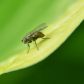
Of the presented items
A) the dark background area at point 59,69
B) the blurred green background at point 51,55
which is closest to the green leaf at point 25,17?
the blurred green background at point 51,55

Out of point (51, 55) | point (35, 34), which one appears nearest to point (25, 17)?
point (35, 34)

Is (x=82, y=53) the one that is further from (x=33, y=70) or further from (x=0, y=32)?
(x=0, y=32)

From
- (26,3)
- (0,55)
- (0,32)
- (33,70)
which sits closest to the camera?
(33,70)

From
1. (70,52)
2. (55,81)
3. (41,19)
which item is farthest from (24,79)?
(41,19)

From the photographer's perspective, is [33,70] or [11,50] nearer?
[33,70]

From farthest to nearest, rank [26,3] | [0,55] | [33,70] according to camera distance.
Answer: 1. [26,3]
2. [0,55]
3. [33,70]

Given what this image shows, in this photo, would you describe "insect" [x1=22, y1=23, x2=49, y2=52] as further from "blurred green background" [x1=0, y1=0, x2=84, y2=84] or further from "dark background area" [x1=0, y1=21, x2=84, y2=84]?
"dark background area" [x1=0, y1=21, x2=84, y2=84]

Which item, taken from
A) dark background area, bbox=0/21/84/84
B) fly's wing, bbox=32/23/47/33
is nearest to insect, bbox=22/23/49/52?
fly's wing, bbox=32/23/47/33

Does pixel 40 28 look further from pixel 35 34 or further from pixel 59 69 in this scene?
pixel 59 69

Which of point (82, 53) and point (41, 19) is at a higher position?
point (41, 19)
